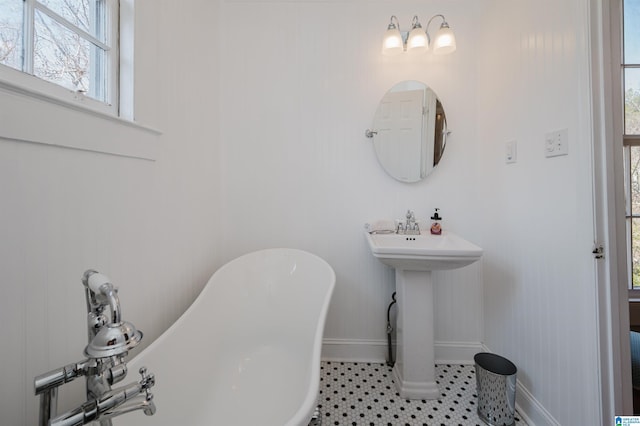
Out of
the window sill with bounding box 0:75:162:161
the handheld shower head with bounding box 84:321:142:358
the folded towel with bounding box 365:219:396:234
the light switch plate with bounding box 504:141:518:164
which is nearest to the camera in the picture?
the handheld shower head with bounding box 84:321:142:358

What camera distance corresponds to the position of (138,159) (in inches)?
42.0

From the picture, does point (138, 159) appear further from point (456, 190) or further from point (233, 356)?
point (456, 190)

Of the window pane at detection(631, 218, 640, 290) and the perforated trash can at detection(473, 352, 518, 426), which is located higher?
the window pane at detection(631, 218, 640, 290)

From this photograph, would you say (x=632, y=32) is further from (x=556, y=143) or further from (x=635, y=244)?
(x=635, y=244)

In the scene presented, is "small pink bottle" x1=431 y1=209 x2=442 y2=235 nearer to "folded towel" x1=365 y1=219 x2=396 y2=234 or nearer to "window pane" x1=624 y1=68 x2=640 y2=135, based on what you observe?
"folded towel" x1=365 y1=219 x2=396 y2=234

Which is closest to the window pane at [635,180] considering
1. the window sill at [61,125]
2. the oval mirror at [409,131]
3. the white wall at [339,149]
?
the white wall at [339,149]

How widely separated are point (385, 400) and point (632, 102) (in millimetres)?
1871

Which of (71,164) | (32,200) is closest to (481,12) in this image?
(71,164)

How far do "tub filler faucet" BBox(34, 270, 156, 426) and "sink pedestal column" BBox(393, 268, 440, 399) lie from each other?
125 cm

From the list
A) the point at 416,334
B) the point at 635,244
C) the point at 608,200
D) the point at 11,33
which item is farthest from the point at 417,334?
the point at 11,33

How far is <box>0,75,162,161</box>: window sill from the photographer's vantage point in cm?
63

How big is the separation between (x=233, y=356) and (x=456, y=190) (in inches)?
68.5

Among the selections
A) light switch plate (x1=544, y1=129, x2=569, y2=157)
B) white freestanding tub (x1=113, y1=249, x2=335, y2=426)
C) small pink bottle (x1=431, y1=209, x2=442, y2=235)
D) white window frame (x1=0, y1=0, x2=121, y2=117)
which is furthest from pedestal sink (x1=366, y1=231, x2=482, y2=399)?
white window frame (x1=0, y1=0, x2=121, y2=117)

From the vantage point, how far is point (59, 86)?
0.81m
